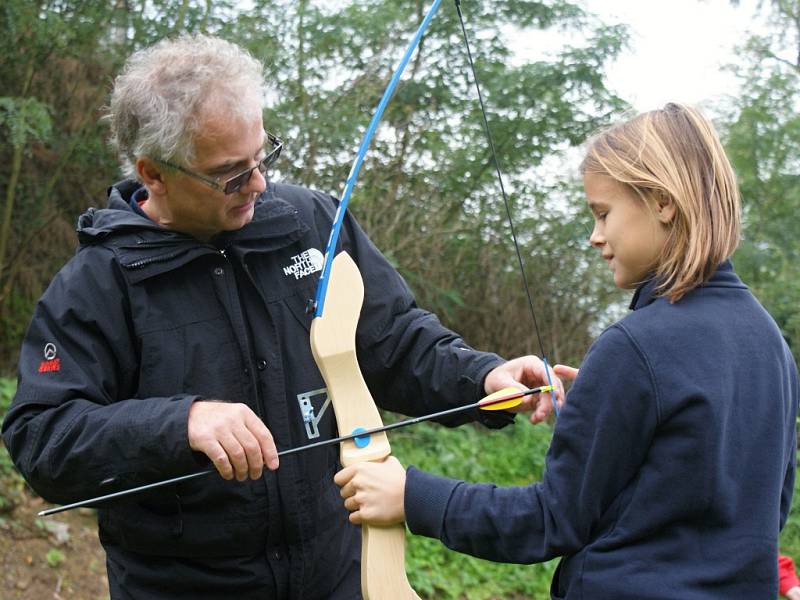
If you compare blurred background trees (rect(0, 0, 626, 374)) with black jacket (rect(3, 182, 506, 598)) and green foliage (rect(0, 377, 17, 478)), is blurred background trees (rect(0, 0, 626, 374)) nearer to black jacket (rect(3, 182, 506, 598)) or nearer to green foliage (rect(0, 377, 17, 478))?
green foliage (rect(0, 377, 17, 478))

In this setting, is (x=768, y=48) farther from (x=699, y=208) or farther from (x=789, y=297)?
(x=699, y=208)

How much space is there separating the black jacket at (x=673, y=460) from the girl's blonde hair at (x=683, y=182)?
0.16ft

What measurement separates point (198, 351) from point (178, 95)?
1.70 feet

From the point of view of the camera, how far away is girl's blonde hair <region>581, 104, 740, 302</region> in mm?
1536

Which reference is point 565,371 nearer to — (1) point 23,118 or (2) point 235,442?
(2) point 235,442

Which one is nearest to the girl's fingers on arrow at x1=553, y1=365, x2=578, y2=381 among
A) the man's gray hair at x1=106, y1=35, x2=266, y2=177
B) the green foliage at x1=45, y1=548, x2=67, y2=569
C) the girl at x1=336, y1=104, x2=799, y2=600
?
the girl at x1=336, y1=104, x2=799, y2=600

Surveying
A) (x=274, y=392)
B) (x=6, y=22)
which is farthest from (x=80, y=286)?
(x=6, y=22)

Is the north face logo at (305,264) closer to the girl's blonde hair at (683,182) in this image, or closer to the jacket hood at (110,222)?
the jacket hood at (110,222)

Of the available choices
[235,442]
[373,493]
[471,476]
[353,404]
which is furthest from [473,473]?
[235,442]

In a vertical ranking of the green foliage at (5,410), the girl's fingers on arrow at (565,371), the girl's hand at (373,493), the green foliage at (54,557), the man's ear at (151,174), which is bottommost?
the green foliage at (54,557)

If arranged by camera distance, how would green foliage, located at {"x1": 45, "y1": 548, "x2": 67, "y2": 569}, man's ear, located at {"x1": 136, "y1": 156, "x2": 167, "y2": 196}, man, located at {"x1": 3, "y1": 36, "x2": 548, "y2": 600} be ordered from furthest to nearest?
green foliage, located at {"x1": 45, "y1": 548, "x2": 67, "y2": 569} < man's ear, located at {"x1": 136, "y1": 156, "x2": 167, "y2": 196} < man, located at {"x1": 3, "y1": 36, "x2": 548, "y2": 600}

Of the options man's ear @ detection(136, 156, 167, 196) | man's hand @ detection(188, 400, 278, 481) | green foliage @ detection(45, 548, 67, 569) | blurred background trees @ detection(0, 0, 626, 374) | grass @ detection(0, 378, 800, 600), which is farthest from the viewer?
blurred background trees @ detection(0, 0, 626, 374)

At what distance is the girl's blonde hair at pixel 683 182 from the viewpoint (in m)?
1.54

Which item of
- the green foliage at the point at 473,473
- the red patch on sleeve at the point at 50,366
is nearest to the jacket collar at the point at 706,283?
the red patch on sleeve at the point at 50,366
